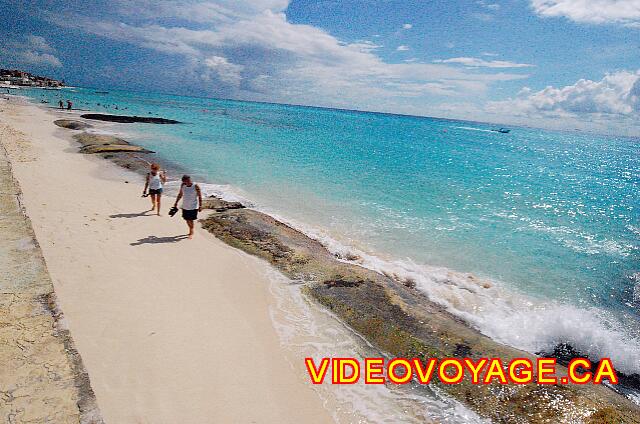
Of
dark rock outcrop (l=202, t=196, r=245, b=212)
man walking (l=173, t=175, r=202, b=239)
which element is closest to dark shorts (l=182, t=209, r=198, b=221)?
man walking (l=173, t=175, r=202, b=239)

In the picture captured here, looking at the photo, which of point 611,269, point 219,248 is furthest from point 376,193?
point 219,248

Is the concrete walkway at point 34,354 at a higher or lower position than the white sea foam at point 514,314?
higher

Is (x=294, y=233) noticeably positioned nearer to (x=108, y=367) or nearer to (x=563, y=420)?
(x=108, y=367)

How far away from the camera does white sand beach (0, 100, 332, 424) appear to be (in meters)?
5.04

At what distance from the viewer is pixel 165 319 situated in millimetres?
6672

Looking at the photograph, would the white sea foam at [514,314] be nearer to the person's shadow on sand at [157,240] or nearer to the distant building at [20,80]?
the person's shadow on sand at [157,240]

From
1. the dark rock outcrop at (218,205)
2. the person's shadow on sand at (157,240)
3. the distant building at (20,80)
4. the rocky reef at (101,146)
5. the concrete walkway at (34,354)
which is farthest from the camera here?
the distant building at (20,80)

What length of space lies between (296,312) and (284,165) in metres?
21.8

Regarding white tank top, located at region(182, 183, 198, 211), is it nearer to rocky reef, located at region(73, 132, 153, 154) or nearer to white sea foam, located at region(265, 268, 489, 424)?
white sea foam, located at region(265, 268, 489, 424)

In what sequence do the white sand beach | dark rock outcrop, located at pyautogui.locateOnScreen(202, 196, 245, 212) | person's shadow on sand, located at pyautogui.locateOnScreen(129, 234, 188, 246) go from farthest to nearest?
dark rock outcrop, located at pyautogui.locateOnScreen(202, 196, 245, 212)
person's shadow on sand, located at pyautogui.locateOnScreen(129, 234, 188, 246)
the white sand beach

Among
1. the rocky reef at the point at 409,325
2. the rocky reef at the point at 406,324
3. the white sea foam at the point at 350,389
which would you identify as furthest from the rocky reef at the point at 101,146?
the white sea foam at the point at 350,389

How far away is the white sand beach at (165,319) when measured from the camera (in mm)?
5035

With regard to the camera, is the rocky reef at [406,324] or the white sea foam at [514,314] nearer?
the rocky reef at [406,324]

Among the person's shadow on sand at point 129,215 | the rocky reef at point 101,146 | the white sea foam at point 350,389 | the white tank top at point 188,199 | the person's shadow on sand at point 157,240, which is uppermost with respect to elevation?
the rocky reef at point 101,146
